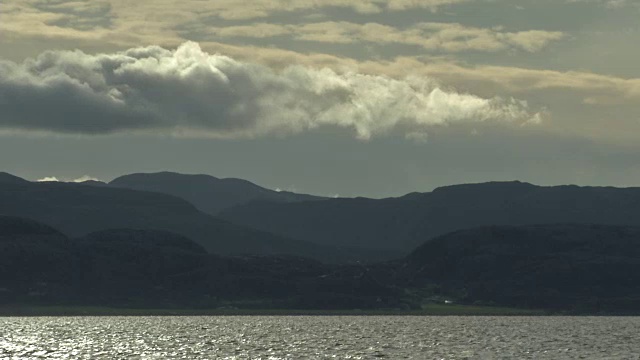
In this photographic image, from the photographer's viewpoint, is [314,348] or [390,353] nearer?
[390,353]

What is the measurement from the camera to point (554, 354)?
18325 cm

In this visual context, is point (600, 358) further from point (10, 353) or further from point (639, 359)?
point (10, 353)

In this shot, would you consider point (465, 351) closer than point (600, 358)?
No

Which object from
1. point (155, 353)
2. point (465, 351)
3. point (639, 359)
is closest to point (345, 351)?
point (465, 351)

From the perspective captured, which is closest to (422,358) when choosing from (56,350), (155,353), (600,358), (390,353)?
(390,353)

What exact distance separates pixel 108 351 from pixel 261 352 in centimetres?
2869

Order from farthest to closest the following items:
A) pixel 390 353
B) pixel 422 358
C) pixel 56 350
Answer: pixel 56 350 → pixel 390 353 → pixel 422 358

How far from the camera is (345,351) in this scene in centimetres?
18488

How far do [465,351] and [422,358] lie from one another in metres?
23.9

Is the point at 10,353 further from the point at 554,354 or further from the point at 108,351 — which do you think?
the point at 554,354

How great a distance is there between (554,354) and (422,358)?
3022 cm

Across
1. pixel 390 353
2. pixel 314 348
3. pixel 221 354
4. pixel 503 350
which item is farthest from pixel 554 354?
pixel 221 354

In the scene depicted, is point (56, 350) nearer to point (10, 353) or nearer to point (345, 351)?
point (10, 353)

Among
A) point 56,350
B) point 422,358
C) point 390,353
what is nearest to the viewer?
point 422,358
